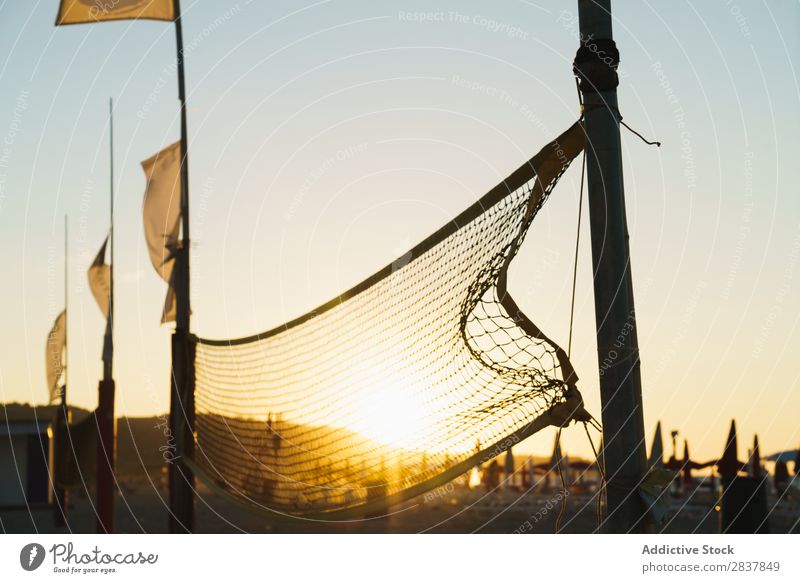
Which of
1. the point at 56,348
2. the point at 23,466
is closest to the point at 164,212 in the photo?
the point at 56,348

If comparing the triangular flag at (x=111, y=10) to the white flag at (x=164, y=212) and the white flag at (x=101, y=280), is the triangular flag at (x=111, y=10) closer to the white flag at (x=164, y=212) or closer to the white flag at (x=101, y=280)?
the white flag at (x=164, y=212)

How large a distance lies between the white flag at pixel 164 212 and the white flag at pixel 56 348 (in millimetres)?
6801

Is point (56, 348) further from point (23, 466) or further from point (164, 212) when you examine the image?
point (164, 212)

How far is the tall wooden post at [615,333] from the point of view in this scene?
4.62 meters

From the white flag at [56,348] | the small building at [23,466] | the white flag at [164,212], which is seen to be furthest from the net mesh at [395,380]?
the small building at [23,466]

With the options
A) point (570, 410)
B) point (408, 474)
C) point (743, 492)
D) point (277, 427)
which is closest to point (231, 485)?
point (277, 427)

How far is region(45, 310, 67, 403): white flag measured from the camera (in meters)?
16.9

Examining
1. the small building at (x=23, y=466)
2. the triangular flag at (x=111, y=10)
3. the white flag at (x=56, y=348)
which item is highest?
the triangular flag at (x=111, y=10)

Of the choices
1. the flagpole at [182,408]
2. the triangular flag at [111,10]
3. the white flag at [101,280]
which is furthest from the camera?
the white flag at [101,280]

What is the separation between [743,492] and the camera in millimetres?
10242

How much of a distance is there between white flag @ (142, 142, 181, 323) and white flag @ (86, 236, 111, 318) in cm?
370

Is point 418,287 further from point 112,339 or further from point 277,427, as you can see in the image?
point 112,339

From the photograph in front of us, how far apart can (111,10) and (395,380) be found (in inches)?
262
